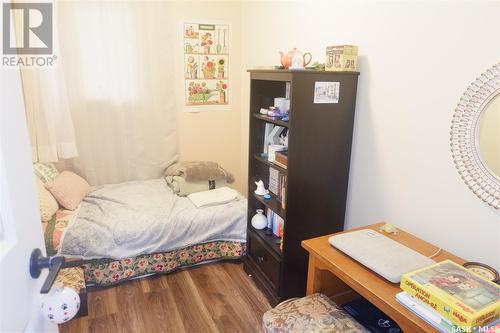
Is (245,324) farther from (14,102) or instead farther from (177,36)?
(177,36)

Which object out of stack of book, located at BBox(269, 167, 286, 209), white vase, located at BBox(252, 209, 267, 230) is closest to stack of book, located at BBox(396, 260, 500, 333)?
stack of book, located at BBox(269, 167, 286, 209)

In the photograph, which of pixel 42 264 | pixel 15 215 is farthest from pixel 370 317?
pixel 15 215

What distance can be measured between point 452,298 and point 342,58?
49.9 inches

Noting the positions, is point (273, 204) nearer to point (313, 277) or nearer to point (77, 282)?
point (313, 277)

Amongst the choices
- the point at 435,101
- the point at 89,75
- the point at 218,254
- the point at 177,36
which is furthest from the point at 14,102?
the point at 177,36

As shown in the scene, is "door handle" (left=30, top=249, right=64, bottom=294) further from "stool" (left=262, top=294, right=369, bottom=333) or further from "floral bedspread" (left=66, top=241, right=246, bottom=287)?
"floral bedspread" (left=66, top=241, right=246, bottom=287)

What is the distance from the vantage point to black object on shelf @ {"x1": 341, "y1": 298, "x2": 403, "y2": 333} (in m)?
1.59

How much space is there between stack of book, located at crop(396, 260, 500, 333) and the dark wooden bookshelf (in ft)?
2.66

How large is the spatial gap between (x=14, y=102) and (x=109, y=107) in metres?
2.36

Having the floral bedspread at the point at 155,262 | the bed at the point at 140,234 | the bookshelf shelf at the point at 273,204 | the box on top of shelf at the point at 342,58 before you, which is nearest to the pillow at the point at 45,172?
the bed at the point at 140,234

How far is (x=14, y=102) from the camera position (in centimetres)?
76

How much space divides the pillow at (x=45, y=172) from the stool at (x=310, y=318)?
6.35 feet

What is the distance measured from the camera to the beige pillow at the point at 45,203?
2312 millimetres

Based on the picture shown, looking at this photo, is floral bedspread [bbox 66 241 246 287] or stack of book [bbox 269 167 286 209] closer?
stack of book [bbox 269 167 286 209]
